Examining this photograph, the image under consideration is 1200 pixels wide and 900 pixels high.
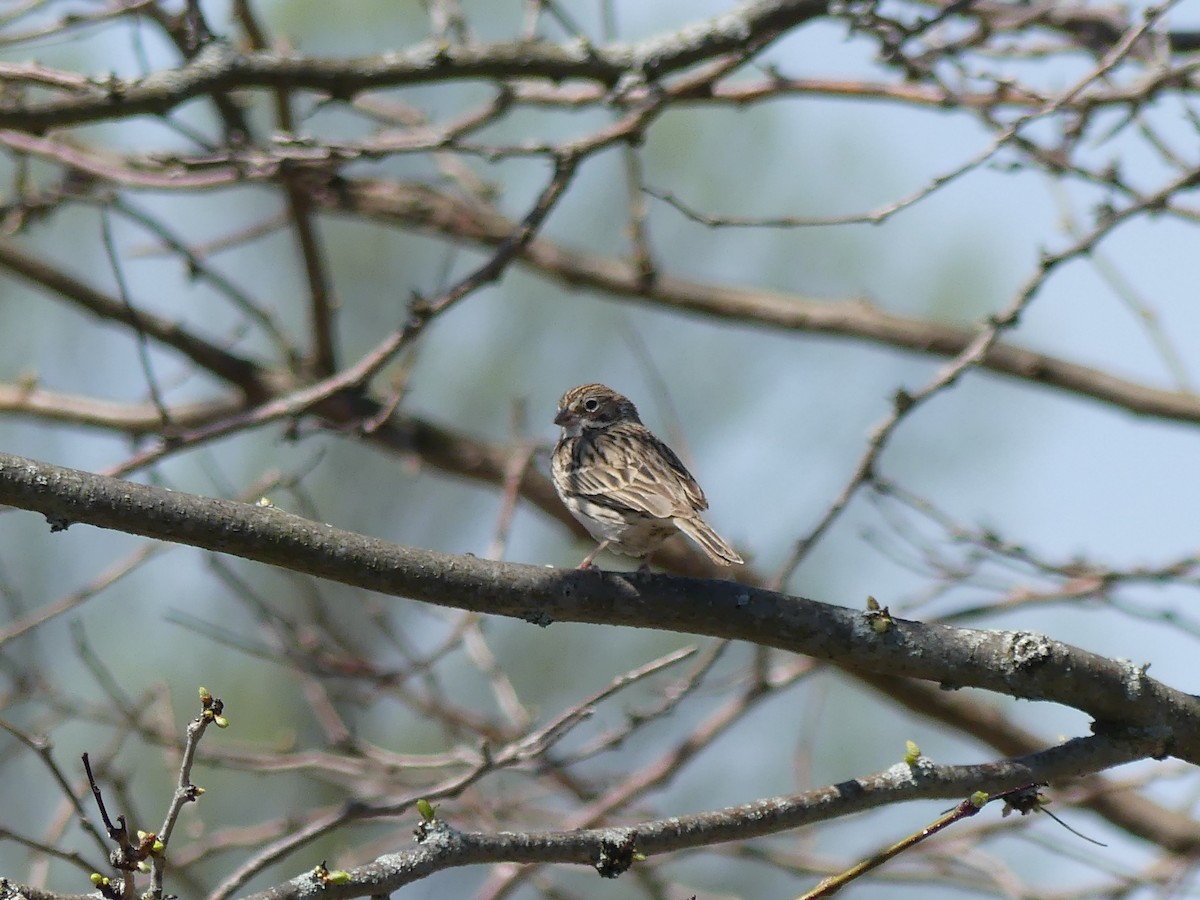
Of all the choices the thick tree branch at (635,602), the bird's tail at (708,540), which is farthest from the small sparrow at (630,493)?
the thick tree branch at (635,602)

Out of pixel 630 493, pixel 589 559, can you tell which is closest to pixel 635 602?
pixel 589 559

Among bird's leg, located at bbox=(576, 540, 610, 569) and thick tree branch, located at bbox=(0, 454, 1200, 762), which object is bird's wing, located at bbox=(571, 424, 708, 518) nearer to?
bird's leg, located at bbox=(576, 540, 610, 569)

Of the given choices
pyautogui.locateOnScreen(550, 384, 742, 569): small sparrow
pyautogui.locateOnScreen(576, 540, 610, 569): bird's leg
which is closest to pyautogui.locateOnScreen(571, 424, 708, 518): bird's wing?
pyautogui.locateOnScreen(550, 384, 742, 569): small sparrow

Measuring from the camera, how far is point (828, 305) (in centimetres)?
673

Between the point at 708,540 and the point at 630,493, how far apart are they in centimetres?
45

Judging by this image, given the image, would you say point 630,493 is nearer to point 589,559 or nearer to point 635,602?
point 589,559

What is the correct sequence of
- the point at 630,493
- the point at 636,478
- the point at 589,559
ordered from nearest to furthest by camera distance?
the point at 589,559 < the point at 630,493 < the point at 636,478

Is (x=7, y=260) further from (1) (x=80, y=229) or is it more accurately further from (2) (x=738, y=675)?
(1) (x=80, y=229)

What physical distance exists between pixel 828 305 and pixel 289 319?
22.0ft

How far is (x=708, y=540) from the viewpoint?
3.93m

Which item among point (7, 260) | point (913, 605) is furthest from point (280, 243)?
point (913, 605)

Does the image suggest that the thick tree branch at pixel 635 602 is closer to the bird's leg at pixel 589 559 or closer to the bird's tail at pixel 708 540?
the bird's leg at pixel 589 559

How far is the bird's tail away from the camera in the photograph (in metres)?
3.78

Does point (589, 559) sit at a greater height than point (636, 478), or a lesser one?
lesser
